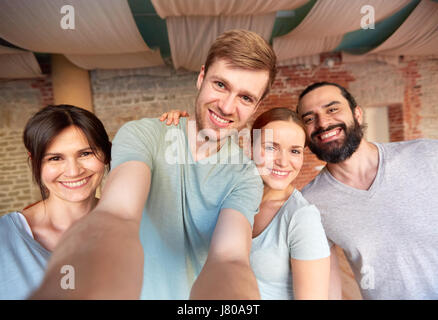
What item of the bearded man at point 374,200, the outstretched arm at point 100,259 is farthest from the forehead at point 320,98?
the outstretched arm at point 100,259

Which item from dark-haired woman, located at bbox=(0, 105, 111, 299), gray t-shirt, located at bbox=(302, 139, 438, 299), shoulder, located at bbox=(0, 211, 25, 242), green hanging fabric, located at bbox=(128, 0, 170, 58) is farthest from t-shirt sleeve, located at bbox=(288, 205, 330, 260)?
green hanging fabric, located at bbox=(128, 0, 170, 58)

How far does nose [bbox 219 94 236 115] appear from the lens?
0.70 meters

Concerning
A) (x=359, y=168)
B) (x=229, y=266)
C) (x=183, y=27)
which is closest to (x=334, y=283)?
(x=359, y=168)

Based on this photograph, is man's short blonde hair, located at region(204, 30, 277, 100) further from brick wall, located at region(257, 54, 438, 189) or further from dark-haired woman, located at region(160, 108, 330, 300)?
brick wall, located at region(257, 54, 438, 189)

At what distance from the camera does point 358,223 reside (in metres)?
0.85

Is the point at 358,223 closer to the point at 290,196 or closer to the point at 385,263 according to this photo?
the point at 385,263

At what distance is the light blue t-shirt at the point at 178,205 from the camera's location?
2.24 ft

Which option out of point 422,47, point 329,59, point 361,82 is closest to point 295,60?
point 329,59

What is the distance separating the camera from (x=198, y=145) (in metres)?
0.74

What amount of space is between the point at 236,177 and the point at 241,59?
41cm

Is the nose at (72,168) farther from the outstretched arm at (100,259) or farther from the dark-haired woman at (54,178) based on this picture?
the outstretched arm at (100,259)

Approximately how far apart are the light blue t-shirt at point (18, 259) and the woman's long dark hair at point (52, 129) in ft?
0.58

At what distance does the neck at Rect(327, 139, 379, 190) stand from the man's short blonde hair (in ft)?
2.05

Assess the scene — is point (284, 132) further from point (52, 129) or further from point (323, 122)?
point (52, 129)
